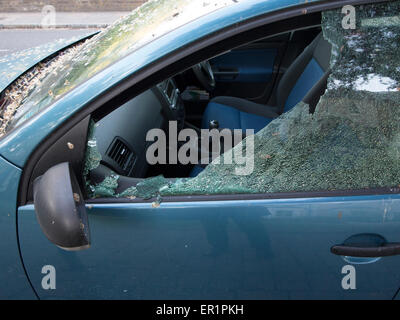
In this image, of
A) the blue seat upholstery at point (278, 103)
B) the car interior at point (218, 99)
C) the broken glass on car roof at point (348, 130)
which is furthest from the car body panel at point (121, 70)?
the blue seat upholstery at point (278, 103)

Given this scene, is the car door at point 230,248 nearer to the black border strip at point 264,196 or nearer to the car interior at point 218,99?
the black border strip at point 264,196

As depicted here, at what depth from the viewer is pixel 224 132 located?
2.43 meters

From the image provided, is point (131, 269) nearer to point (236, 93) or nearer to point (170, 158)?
point (170, 158)

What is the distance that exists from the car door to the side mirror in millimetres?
165

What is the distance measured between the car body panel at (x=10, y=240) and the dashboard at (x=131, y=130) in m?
0.37

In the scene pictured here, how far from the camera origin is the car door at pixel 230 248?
1316 millimetres

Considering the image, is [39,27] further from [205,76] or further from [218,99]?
[218,99]

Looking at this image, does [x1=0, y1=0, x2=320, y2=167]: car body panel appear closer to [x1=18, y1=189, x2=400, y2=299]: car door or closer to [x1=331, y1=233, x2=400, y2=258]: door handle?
[x1=18, y1=189, x2=400, y2=299]: car door

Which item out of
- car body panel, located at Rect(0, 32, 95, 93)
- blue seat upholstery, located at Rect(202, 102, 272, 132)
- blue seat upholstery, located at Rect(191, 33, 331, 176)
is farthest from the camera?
blue seat upholstery, located at Rect(202, 102, 272, 132)

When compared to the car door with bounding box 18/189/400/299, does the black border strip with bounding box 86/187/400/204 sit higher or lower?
higher

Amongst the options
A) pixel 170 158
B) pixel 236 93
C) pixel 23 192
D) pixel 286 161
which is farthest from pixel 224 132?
pixel 236 93

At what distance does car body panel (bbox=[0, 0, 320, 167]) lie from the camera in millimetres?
1289

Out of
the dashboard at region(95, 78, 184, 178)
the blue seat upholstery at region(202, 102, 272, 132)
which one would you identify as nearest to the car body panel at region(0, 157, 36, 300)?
the dashboard at region(95, 78, 184, 178)

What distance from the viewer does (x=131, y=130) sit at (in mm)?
2078
